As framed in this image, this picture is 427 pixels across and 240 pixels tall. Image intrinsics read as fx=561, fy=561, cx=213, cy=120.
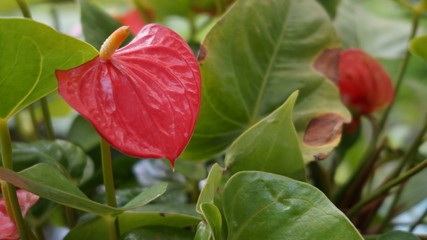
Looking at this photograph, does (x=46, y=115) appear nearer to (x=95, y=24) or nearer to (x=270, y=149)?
(x=95, y=24)

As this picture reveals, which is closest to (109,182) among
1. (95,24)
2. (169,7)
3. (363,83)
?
(95,24)

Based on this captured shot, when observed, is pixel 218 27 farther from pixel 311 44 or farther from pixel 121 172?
pixel 121 172

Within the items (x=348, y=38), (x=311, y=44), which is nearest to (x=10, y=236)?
(x=311, y=44)

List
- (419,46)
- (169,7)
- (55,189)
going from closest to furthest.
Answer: (55,189) → (419,46) → (169,7)

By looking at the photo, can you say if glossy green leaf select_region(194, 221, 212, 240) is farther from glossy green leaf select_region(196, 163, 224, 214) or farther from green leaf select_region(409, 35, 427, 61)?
green leaf select_region(409, 35, 427, 61)

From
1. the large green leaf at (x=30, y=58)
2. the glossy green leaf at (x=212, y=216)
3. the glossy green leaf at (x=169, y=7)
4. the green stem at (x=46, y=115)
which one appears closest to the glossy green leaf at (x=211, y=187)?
the glossy green leaf at (x=212, y=216)

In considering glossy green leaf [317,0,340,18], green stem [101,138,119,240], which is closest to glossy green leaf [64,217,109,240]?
green stem [101,138,119,240]
